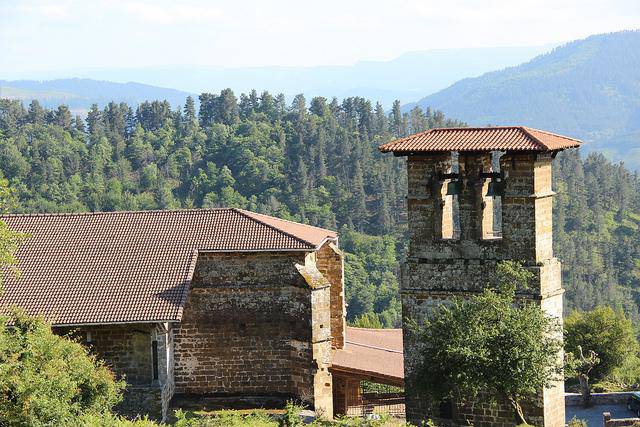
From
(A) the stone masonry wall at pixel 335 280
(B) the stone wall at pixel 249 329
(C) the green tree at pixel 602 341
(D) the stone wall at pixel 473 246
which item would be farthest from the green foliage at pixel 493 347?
(C) the green tree at pixel 602 341

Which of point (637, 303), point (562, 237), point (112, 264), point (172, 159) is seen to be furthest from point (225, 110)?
point (112, 264)

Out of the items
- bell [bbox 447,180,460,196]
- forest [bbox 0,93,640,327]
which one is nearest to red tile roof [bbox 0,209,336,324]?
bell [bbox 447,180,460,196]

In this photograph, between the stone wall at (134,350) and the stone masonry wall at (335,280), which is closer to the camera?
the stone wall at (134,350)

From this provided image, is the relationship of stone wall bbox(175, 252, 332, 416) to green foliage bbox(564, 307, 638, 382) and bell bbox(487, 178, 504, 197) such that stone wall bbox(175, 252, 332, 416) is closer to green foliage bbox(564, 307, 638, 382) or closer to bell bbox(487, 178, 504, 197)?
bell bbox(487, 178, 504, 197)

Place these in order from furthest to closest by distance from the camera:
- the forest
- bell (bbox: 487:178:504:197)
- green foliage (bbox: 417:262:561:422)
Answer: the forest < bell (bbox: 487:178:504:197) < green foliage (bbox: 417:262:561:422)

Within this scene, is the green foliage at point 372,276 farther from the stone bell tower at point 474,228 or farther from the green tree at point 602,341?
the stone bell tower at point 474,228

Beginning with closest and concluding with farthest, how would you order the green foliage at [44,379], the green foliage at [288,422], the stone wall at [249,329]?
the green foliage at [44,379], the green foliage at [288,422], the stone wall at [249,329]

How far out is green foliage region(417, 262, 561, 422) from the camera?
65.5 feet

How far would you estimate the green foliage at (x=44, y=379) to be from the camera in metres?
18.2

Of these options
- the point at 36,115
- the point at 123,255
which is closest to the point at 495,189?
the point at 123,255

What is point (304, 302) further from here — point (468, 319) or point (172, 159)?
point (172, 159)

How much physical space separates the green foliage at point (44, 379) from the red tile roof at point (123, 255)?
6.02 feet

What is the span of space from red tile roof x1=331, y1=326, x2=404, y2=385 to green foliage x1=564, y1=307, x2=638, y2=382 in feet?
28.4

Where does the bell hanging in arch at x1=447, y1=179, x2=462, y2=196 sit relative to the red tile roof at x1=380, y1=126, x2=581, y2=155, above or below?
below
